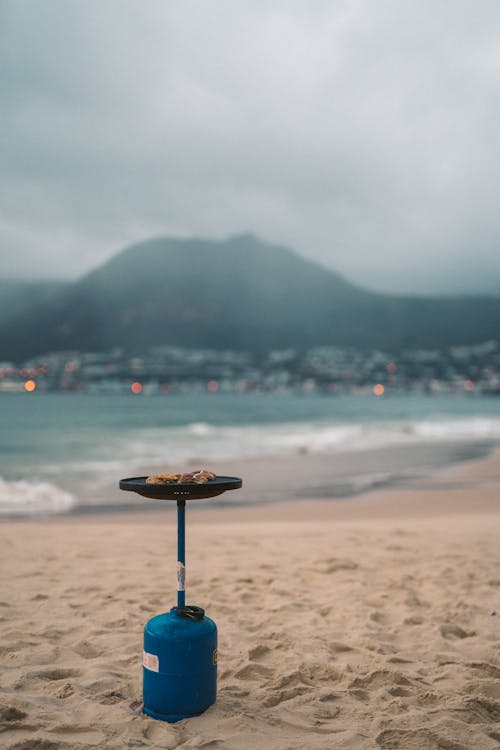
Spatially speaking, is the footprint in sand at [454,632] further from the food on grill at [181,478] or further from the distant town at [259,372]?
the distant town at [259,372]

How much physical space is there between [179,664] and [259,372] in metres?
132

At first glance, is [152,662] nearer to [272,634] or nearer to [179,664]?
[179,664]

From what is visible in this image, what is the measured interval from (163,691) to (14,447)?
96.7ft

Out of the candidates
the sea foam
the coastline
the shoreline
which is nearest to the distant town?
the coastline

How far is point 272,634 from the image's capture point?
456 centimetres

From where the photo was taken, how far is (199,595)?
5.48m

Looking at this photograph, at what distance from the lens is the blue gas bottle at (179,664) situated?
3.24 metres

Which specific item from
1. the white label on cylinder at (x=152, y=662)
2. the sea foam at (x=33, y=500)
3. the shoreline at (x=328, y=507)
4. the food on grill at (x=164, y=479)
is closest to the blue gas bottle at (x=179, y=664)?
the white label on cylinder at (x=152, y=662)

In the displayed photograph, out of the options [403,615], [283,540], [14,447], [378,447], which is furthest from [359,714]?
[14,447]

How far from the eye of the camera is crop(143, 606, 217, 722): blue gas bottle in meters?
3.24

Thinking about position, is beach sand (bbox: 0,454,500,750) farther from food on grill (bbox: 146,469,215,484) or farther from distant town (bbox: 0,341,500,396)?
distant town (bbox: 0,341,500,396)

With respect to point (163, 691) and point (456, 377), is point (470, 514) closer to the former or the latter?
point (163, 691)

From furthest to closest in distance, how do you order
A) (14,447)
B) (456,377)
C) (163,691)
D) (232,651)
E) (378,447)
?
(456,377), (14,447), (378,447), (232,651), (163,691)

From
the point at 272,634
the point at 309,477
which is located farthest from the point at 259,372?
the point at 272,634
